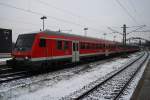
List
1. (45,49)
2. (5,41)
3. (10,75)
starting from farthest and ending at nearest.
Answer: (5,41)
(45,49)
(10,75)

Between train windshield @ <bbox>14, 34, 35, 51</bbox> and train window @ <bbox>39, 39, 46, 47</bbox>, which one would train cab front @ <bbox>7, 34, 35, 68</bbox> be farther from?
train window @ <bbox>39, 39, 46, 47</bbox>

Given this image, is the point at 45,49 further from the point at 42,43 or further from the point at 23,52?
the point at 23,52

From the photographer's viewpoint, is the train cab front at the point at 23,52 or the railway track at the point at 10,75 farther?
the train cab front at the point at 23,52

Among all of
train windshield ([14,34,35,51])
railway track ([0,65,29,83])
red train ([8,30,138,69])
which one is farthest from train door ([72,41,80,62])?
train windshield ([14,34,35,51])

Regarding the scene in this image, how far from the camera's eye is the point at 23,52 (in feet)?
41.7

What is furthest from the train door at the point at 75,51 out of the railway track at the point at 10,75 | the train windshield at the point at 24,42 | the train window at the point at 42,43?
the train windshield at the point at 24,42

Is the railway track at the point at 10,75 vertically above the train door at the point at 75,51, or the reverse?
the train door at the point at 75,51

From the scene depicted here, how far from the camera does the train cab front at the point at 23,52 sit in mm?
12297

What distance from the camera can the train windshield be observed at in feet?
42.0

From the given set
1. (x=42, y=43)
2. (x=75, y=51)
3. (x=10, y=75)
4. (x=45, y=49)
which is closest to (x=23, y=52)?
(x=42, y=43)

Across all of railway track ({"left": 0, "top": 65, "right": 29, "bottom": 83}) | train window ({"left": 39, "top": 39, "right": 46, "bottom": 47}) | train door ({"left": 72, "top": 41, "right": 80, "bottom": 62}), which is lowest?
railway track ({"left": 0, "top": 65, "right": 29, "bottom": 83})

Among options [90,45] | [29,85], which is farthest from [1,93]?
[90,45]

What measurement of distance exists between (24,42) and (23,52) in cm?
93

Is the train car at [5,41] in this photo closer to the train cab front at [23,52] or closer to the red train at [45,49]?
the red train at [45,49]
